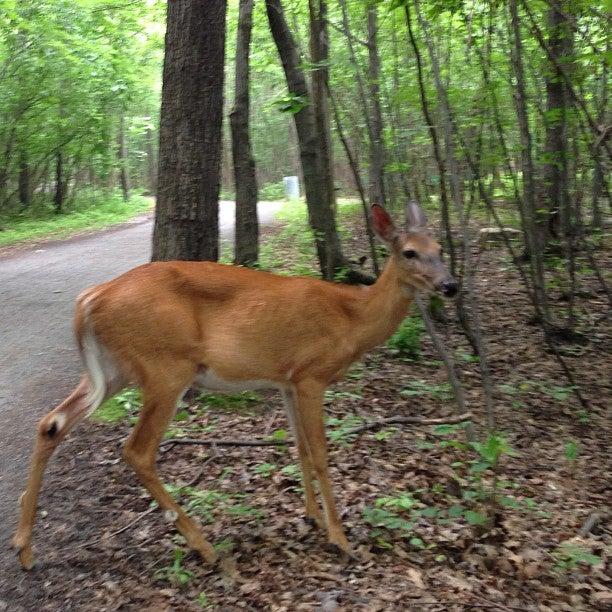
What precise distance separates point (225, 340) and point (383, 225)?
4.18ft

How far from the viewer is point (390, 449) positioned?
5.53 meters

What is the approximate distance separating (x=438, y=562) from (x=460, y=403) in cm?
115

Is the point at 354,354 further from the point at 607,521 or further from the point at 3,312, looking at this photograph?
the point at 3,312

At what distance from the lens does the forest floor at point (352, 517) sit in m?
3.81

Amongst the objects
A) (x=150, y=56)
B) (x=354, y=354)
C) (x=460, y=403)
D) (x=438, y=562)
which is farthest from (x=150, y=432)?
(x=150, y=56)

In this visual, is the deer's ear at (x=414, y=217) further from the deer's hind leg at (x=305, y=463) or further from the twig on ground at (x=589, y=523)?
the twig on ground at (x=589, y=523)

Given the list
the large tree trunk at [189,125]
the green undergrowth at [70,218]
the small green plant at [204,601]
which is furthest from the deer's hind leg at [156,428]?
the green undergrowth at [70,218]

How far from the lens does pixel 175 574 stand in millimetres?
3898

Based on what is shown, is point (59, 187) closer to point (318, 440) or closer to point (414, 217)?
point (414, 217)

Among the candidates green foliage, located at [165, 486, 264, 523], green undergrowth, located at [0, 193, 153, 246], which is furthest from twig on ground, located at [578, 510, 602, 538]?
green undergrowth, located at [0, 193, 153, 246]

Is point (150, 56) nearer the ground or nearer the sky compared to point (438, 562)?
nearer the sky

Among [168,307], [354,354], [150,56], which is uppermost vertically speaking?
[150,56]

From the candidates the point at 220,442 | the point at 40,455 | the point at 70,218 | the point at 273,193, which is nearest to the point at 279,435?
the point at 220,442

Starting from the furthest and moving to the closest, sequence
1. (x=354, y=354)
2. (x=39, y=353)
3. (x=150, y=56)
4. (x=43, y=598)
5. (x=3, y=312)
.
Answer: (x=150, y=56)
(x=3, y=312)
(x=39, y=353)
(x=354, y=354)
(x=43, y=598)
